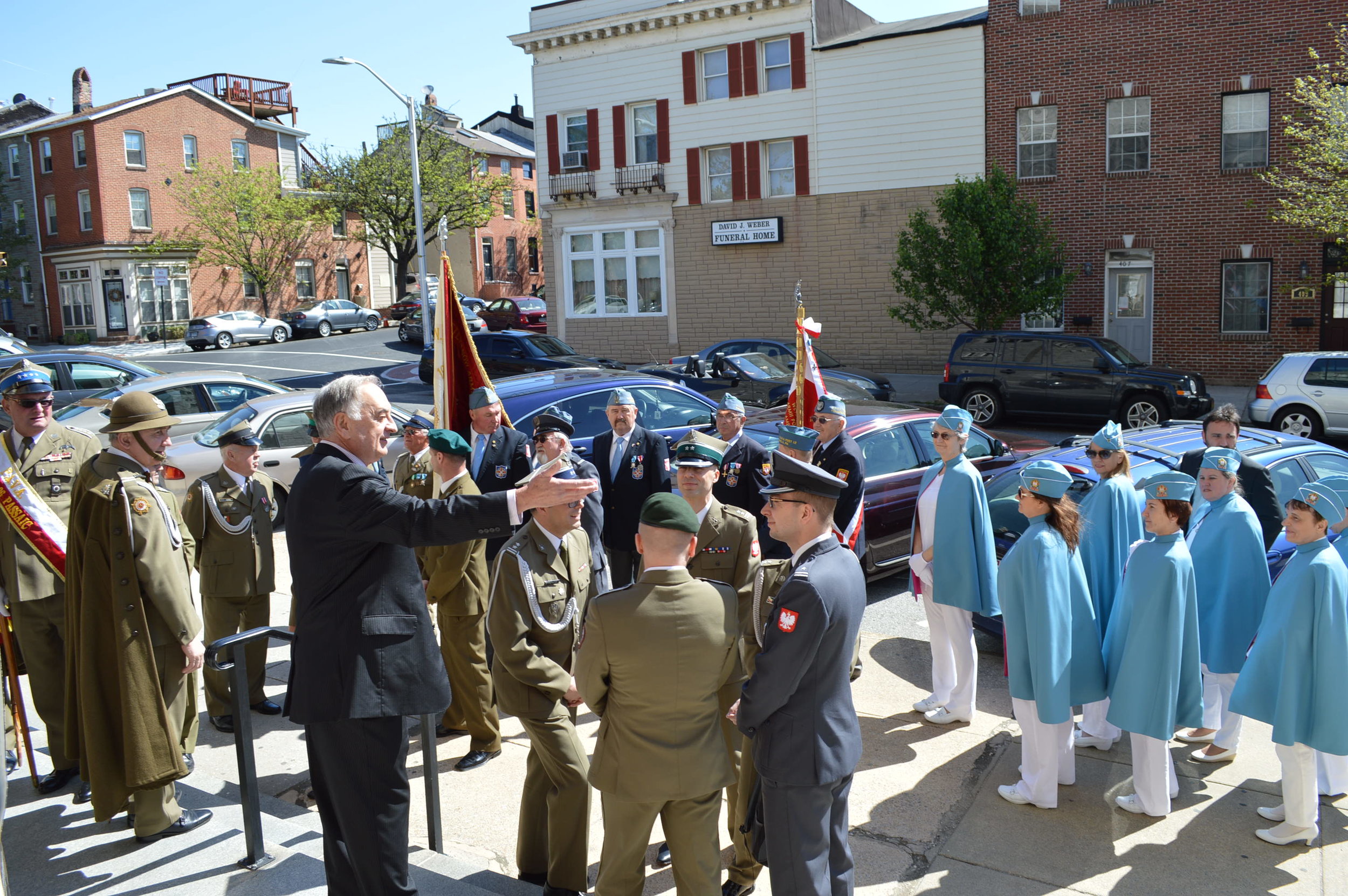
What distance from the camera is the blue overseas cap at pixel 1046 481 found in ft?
17.0

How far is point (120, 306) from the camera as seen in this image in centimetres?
4234

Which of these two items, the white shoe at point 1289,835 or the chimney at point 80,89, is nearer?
the white shoe at point 1289,835

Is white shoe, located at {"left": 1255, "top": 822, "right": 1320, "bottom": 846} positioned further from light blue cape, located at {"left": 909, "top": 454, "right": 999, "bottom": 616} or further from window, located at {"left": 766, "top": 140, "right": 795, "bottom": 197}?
window, located at {"left": 766, "top": 140, "right": 795, "bottom": 197}

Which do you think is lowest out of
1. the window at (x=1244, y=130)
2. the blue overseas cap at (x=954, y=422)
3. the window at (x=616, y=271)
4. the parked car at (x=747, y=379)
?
the parked car at (x=747, y=379)

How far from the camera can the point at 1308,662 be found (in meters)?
4.89

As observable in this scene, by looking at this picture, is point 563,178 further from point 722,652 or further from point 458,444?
point 722,652

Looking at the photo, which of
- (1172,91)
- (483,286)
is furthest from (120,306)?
(1172,91)

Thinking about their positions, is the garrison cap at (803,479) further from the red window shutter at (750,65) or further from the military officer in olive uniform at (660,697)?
the red window shutter at (750,65)

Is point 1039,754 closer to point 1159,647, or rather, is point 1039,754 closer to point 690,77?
point 1159,647

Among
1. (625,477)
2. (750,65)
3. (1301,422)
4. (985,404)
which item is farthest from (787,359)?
(625,477)

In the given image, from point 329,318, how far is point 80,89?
1914 centimetres

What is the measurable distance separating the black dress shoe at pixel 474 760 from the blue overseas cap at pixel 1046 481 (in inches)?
132

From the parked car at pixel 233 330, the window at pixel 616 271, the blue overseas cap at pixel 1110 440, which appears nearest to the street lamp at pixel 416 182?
the window at pixel 616 271

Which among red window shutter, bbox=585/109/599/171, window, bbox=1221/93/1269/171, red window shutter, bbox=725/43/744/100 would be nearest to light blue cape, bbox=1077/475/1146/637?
window, bbox=1221/93/1269/171
